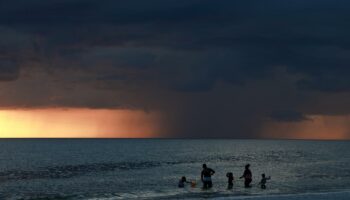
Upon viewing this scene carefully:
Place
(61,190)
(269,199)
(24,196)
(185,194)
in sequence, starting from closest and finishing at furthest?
(269,199), (185,194), (24,196), (61,190)

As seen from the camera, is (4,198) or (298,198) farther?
(4,198)

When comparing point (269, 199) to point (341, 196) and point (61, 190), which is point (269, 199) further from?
point (61, 190)

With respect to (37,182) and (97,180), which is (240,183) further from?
(37,182)

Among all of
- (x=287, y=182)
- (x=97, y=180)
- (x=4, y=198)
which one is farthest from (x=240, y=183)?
(x=4, y=198)

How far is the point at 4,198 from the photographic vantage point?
135 feet

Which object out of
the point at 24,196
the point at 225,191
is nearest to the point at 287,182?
the point at 225,191

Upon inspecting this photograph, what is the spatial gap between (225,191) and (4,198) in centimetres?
1761

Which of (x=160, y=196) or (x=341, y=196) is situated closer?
(x=341, y=196)

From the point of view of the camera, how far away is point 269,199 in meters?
31.7

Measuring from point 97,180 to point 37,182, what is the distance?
6422mm

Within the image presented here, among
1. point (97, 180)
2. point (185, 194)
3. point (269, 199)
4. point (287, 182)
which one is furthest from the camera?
point (97, 180)

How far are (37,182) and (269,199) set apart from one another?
32573 millimetres

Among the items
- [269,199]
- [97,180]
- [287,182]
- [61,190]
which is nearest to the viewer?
[269,199]

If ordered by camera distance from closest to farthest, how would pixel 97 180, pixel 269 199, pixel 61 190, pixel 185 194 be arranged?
pixel 269 199, pixel 185 194, pixel 61 190, pixel 97 180
